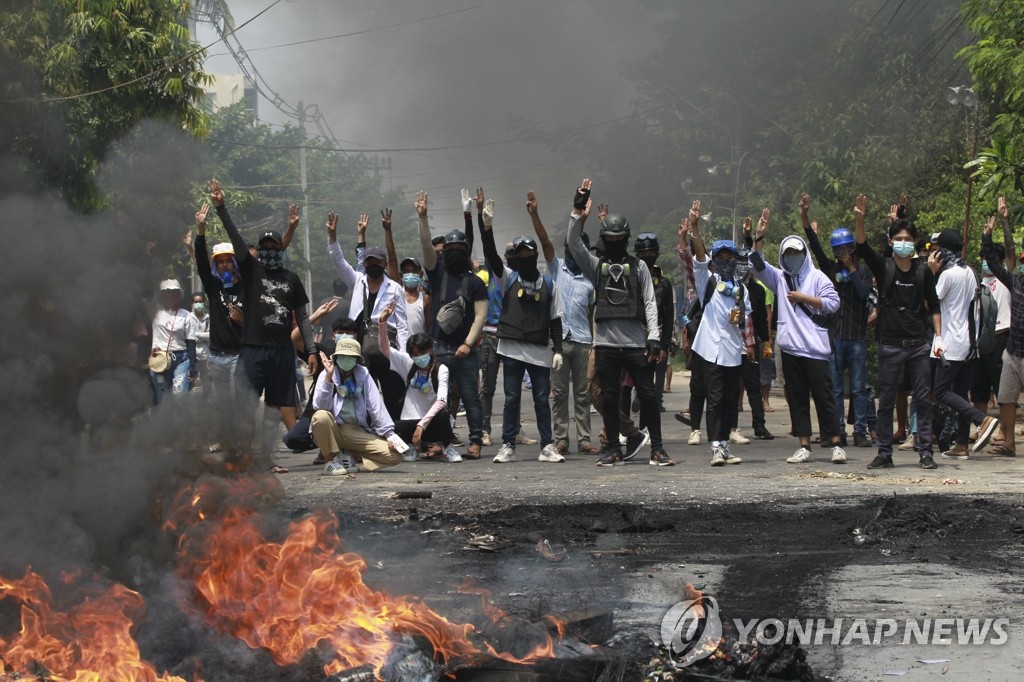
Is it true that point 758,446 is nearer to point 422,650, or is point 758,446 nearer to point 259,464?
point 259,464

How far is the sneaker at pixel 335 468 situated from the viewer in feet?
31.8

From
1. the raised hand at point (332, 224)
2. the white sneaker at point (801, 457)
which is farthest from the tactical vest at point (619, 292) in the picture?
the raised hand at point (332, 224)

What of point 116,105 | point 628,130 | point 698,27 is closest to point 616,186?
point 628,130

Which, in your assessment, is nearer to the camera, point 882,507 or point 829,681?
point 829,681

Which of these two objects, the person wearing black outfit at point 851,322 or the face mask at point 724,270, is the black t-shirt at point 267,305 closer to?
the face mask at point 724,270

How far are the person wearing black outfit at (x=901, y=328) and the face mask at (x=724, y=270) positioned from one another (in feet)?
3.92

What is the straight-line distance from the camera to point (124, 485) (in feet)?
16.8

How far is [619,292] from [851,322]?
2.48 metres

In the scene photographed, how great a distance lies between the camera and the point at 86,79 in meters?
10.4

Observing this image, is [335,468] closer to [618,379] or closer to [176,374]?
[618,379]

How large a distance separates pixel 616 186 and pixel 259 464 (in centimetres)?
1992

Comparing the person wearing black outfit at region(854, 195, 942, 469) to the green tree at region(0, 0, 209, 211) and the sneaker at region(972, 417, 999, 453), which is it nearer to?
the sneaker at region(972, 417, 999, 453)

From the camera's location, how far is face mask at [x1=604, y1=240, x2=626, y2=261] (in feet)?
32.9

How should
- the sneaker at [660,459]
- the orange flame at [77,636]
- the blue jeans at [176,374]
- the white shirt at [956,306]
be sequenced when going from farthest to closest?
the blue jeans at [176,374]
the white shirt at [956,306]
the sneaker at [660,459]
the orange flame at [77,636]
